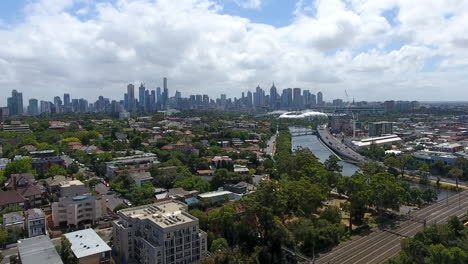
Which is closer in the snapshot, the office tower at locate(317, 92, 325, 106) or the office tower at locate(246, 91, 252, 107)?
the office tower at locate(246, 91, 252, 107)

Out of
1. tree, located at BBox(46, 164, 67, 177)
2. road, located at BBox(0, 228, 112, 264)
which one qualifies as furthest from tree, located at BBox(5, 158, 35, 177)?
road, located at BBox(0, 228, 112, 264)

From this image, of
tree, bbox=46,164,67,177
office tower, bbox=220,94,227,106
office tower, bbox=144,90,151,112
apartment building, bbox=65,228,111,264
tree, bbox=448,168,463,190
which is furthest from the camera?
office tower, bbox=220,94,227,106

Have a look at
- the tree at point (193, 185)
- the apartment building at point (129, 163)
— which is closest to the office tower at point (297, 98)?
the apartment building at point (129, 163)

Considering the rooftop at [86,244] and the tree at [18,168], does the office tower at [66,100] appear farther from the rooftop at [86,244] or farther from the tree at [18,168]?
the rooftop at [86,244]

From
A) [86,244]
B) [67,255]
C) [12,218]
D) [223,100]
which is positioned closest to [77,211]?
[12,218]

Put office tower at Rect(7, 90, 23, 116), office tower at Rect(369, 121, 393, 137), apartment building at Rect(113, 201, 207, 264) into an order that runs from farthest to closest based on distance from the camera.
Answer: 1. office tower at Rect(7, 90, 23, 116)
2. office tower at Rect(369, 121, 393, 137)
3. apartment building at Rect(113, 201, 207, 264)

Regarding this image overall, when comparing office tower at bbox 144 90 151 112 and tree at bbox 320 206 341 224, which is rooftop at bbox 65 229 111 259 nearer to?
tree at bbox 320 206 341 224

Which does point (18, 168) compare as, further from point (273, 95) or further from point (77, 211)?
point (273, 95)
